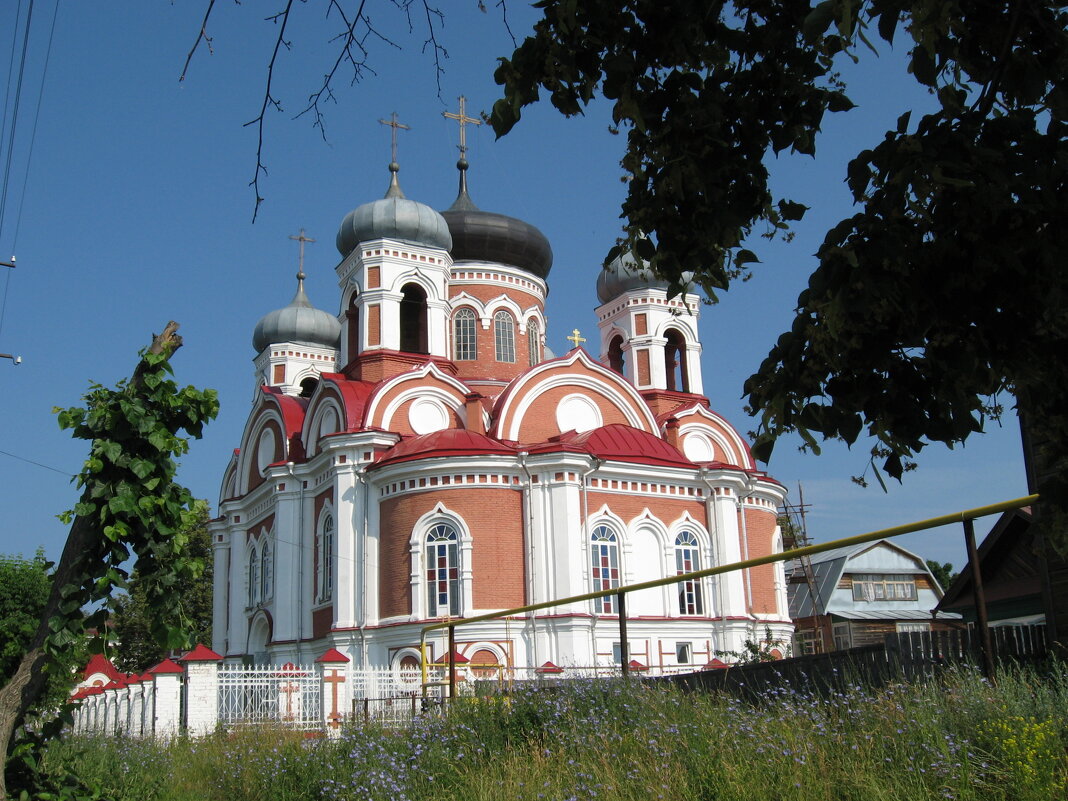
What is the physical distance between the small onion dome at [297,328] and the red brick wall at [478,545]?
14240 mm

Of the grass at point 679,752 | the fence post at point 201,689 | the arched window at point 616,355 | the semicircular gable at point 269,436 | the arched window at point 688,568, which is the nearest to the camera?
the grass at point 679,752

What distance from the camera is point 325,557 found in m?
22.2

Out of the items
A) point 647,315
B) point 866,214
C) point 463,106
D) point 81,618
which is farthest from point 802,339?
point 463,106

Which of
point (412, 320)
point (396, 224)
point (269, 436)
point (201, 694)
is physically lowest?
point (201, 694)

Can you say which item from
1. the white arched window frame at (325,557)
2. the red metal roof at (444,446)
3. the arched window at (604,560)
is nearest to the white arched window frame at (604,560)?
the arched window at (604,560)

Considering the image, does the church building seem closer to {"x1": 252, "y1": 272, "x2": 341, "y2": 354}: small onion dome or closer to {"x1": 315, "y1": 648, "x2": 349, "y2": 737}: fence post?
{"x1": 315, "y1": 648, "x2": 349, "y2": 737}: fence post

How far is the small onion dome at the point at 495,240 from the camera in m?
26.8

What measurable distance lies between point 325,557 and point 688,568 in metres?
7.65

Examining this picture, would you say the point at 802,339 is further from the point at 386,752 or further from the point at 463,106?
the point at 463,106

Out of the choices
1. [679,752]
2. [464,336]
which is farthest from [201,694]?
[464,336]

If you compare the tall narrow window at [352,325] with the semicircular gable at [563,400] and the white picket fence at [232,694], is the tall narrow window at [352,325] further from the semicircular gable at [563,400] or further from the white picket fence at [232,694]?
the white picket fence at [232,694]

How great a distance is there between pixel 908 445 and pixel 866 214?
0.78 metres

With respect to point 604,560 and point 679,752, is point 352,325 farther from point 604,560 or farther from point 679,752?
point 679,752

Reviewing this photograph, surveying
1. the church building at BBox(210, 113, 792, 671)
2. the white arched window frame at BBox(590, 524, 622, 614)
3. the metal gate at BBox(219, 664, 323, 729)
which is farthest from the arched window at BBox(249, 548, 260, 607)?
the white arched window frame at BBox(590, 524, 622, 614)
